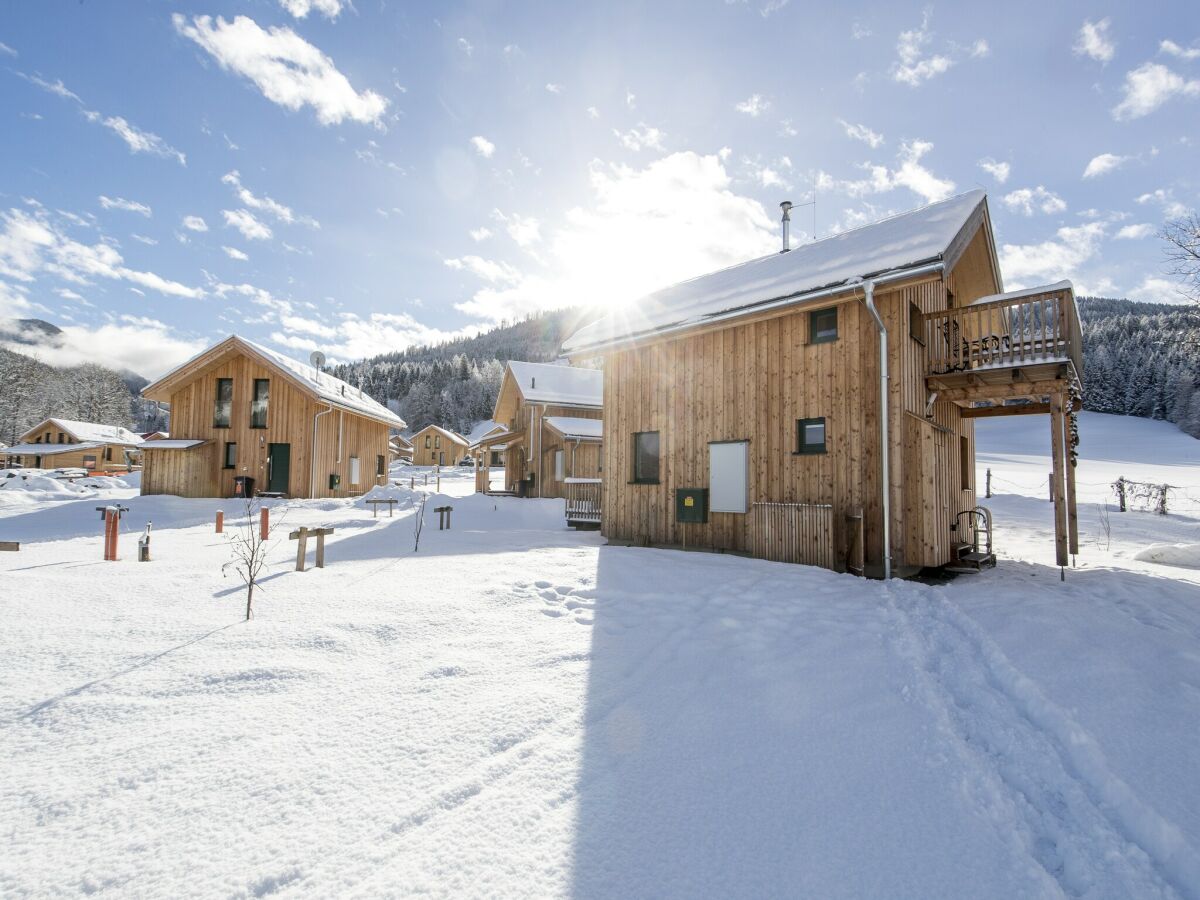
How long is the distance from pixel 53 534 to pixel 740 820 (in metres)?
16.0

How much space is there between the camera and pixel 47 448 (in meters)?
48.8

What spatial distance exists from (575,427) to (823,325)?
49.3ft

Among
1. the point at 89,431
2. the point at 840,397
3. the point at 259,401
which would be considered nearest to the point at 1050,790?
the point at 840,397

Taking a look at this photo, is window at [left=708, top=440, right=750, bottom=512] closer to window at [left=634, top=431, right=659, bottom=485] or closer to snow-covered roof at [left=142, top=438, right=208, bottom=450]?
window at [left=634, top=431, right=659, bottom=485]

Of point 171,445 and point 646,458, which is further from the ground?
point 171,445

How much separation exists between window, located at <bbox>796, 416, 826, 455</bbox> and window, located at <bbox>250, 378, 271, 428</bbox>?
21.7m

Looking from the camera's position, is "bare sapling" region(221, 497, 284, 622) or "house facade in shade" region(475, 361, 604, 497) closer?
"bare sapling" region(221, 497, 284, 622)

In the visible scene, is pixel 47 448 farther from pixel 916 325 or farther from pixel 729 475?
pixel 916 325

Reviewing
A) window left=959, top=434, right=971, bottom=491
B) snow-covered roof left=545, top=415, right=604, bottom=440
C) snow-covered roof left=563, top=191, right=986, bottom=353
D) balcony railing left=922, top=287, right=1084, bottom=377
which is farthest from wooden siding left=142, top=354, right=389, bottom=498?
window left=959, top=434, right=971, bottom=491

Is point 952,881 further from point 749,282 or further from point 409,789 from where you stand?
point 749,282

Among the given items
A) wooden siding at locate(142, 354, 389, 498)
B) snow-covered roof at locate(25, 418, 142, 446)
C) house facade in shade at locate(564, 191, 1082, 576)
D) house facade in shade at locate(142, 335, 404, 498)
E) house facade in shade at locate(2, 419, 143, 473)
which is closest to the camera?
house facade in shade at locate(564, 191, 1082, 576)

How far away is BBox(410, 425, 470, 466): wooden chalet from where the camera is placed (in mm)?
69875

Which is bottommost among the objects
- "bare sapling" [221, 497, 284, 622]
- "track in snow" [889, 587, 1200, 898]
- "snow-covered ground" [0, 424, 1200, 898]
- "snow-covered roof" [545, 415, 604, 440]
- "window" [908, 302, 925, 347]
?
"track in snow" [889, 587, 1200, 898]

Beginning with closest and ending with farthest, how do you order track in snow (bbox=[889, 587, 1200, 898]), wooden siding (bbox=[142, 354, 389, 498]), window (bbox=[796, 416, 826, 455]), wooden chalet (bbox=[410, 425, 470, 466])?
track in snow (bbox=[889, 587, 1200, 898]) < window (bbox=[796, 416, 826, 455]) < wooden siding (bbox=[142, 354, 389, 498]) < wooden chalet (bbox=[410, 425, 470, 466])
